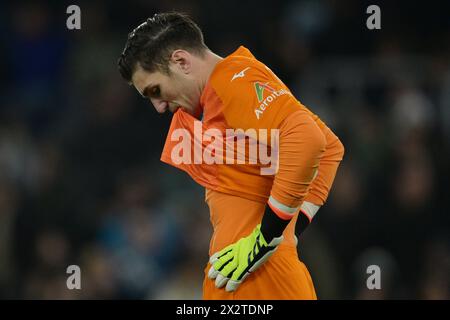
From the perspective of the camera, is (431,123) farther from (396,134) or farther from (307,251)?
(307,251)

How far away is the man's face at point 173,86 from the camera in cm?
287

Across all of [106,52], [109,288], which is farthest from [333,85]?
[109,288]

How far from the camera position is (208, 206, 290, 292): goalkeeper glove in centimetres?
274

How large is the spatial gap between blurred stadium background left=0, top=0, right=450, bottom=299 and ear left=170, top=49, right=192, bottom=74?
267 cm

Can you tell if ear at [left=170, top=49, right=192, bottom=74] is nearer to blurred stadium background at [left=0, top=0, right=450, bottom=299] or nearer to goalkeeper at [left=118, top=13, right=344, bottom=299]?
goalkeeper at [left=118, top=13, right=344, bottom=299]

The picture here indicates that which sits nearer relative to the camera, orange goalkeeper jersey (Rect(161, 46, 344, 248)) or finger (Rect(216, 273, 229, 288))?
orange goalkeeper jersey (Rect(161, 46, 344, 248))

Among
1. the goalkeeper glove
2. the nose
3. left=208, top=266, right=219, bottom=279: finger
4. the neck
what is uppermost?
the neck

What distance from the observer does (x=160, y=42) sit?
2863 mm

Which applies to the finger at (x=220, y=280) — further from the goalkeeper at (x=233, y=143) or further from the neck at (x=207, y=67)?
the neck at (x=207, y=67)

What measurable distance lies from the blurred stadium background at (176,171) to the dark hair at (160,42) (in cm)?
267

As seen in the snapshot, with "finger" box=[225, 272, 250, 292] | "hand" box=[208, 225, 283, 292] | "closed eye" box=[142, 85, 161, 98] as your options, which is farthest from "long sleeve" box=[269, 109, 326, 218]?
"closed eye" box=[142, 85, 161, 98]

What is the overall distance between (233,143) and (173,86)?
0.28 meters

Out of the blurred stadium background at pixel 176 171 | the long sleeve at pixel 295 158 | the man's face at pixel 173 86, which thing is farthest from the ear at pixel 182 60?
the blurred stadium background at pixel 176 171

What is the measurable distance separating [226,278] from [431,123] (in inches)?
156
